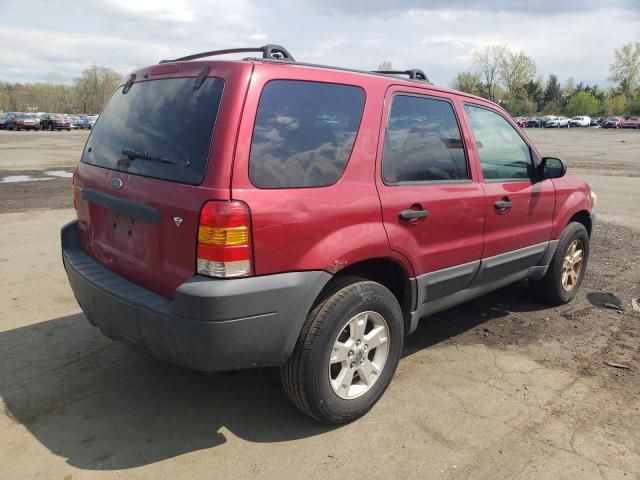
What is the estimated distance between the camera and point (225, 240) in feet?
8.16

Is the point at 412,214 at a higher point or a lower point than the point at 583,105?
lower

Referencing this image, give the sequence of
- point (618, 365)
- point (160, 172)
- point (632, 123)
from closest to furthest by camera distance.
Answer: point (160, 172), point (618, 365), point (632, 123)

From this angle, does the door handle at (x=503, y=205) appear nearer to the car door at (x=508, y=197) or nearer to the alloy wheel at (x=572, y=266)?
the car door at (x=508, y=197)

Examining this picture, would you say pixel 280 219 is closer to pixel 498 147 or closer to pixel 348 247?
pixel 348 247

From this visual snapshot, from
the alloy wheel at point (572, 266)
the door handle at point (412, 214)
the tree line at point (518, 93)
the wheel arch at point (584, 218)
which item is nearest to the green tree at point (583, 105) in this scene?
the tree line at point (518, 93)

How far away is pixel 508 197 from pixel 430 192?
97 centimetres

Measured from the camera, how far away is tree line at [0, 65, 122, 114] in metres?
101

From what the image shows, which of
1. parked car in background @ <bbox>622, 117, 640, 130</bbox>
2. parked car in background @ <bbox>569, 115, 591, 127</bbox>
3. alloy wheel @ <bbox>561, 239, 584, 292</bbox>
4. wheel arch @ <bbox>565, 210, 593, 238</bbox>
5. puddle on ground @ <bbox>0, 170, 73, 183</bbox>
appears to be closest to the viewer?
alloy wheel @ <bbox>561, 239, 584, 292</bbox>

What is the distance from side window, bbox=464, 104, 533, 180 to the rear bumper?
1.88 m

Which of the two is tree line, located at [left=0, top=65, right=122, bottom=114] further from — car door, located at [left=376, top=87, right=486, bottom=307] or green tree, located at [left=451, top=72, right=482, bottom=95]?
car door, located at [left=376, top=87, right=486, bottom=307]

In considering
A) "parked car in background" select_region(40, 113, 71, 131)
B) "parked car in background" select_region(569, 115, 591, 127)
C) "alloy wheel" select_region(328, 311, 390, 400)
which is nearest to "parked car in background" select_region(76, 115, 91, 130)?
"parked car in background" select_region(40, 113, 71, 131)

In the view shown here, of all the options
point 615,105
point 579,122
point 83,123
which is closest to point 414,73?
point 83,123

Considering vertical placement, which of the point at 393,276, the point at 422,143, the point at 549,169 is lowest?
the point at 393,276

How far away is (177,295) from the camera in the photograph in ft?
8.37
